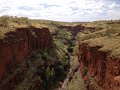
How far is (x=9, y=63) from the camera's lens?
46.4 meters

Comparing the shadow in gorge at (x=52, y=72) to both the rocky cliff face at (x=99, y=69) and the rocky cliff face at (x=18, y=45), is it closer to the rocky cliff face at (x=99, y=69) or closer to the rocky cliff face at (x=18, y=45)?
the rocky cliff face at (x=18, y=45)

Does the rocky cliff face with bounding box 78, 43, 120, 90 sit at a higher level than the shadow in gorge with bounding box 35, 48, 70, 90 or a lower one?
higher

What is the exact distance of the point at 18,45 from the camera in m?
50.6

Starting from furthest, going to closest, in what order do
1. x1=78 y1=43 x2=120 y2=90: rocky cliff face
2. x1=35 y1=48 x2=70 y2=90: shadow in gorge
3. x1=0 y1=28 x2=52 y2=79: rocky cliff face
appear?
1. x1=35 y1=48 x2=70 y2=90: shadow in gorge
2. x1=0 y1=28 x2=52 y2=79: rocky cliff face
3. x1=78 y1=43 x2=120 y2=90: rocky cliff face

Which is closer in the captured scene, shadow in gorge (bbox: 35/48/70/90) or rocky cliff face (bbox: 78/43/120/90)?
rocky cliff face (bbox: 78/43/120/90)

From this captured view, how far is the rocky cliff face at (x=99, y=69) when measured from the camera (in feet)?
105

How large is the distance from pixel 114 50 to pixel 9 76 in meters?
17.0

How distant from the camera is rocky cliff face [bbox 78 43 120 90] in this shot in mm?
32009

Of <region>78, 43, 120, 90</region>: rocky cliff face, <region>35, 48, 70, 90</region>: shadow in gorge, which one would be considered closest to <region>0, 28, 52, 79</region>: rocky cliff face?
<region>35, 48, 70, 90</region>: shadow in gorge

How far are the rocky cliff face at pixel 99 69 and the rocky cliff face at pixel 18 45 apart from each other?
34.3 feet

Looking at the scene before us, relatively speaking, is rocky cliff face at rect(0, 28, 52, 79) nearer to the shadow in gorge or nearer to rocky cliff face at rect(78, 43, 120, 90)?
the shadow in gorge

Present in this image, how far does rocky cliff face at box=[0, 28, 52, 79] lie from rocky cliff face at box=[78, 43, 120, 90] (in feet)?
34.3

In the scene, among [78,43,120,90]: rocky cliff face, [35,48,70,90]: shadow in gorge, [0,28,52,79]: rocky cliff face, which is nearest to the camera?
[78,43,120,90]: rocky cliff face

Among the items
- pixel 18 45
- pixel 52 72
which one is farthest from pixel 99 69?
pixel 52 72
